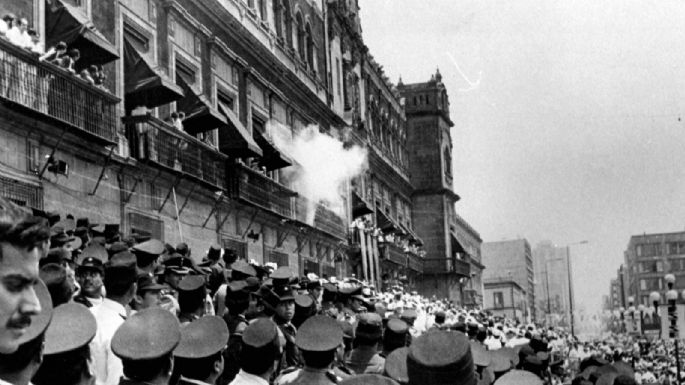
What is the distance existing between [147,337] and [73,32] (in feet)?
30.5

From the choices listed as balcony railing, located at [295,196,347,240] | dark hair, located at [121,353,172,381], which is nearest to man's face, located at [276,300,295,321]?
dark hair, located at [121,353,172,381]

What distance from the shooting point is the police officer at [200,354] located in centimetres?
435

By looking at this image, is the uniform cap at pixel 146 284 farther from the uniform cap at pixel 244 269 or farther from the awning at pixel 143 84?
the awning at pixel 143 84

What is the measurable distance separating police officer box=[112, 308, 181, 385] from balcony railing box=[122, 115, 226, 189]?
10.9 meters

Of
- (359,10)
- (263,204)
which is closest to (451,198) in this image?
(359,10)

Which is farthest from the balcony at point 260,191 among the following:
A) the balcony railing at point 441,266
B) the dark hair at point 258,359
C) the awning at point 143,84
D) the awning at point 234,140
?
the balcony railing at point 441,266

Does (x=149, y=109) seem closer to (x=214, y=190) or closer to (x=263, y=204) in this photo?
(x=214, y=190)

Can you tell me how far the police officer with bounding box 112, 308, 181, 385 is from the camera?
12.5 ft

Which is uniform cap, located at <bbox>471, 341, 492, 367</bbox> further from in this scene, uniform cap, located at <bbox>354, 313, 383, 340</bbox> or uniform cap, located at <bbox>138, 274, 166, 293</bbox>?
uniform cap, located at <bbox>138, 274, 166, 293</bbox>

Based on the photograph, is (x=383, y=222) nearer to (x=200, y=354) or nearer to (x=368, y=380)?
(x=200, y=354)

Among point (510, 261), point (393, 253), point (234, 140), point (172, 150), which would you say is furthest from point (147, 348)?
point (510, 261)

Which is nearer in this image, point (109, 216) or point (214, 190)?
point (109, 216)

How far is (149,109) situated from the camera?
1551 cm

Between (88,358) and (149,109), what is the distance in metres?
12.2
